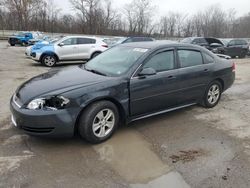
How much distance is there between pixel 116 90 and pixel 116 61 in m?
0.91

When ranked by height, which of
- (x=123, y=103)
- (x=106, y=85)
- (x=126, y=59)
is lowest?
(x=123, y=103)

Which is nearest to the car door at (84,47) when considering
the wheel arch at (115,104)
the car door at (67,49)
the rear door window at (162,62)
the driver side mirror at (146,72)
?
the car door at (67,49)

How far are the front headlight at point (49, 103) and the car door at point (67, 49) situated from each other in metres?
9.85

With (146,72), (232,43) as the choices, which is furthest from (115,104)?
(232,43)

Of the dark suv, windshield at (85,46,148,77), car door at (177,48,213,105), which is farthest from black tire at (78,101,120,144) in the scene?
the dark suv

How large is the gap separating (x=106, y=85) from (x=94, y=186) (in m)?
1.61

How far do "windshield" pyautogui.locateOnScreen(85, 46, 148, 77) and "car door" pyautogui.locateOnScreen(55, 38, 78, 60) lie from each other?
8.31m

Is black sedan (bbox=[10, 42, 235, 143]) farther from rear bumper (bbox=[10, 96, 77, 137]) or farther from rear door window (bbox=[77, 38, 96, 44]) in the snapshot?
rear door window (bbox=[77, 38, 96, 44])

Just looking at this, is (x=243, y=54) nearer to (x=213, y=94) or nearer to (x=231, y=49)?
(x=231, y=49)

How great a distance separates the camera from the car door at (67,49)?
13.5 m

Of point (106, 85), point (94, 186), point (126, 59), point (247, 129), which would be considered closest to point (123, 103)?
point (106, 85)

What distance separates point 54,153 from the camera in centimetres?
399

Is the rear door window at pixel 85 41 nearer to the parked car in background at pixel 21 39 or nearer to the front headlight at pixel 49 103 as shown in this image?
the front headlight at pixel 49 103

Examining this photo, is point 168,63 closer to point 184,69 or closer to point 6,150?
point 184,69
